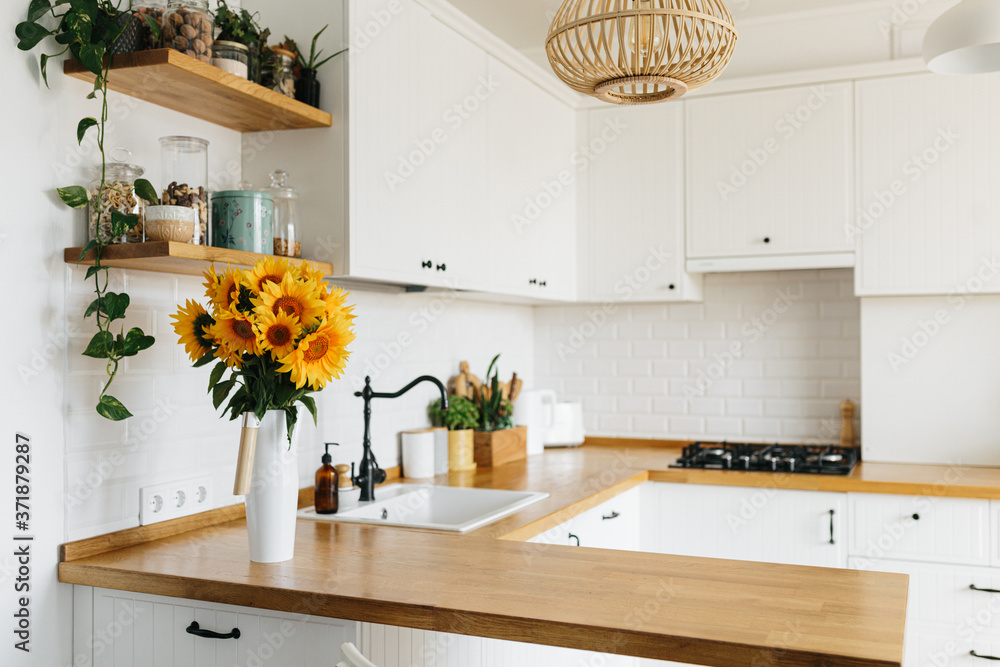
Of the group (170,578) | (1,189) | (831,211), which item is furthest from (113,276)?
(831,211)

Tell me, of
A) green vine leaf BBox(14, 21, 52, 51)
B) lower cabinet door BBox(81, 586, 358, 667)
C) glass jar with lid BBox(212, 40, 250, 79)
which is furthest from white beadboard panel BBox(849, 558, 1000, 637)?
green vine leaf BBox(14, 21, 52, 51)

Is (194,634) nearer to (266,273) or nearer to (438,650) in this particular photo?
(438,650)

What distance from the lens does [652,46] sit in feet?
5.76

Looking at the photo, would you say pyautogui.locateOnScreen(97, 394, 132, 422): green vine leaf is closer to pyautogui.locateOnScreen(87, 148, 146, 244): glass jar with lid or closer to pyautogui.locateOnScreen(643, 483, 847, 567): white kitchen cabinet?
pyautogui.locateOnScreen(87, 148, 146, 244): glass jar with lid

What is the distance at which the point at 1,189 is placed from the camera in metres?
1.73

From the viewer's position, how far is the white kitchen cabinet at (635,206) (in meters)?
3.67

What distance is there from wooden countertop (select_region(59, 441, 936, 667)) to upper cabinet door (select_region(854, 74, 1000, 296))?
194cm

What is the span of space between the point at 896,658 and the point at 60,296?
171 cm

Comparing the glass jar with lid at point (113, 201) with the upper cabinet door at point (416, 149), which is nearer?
the glass jar with lid at point (113, 201)

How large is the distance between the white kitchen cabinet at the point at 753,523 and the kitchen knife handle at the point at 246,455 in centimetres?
188

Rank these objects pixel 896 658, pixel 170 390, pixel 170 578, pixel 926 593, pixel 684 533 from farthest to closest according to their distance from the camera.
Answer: pixel 684 533, pixel 926 593, pixel 170 390, pixel 170 578, pixel 896 658

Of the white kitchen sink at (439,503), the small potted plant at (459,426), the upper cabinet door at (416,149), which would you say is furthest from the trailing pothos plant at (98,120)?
the small potted plant at (459,426)

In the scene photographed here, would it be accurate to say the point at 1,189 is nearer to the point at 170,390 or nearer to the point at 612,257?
the point at 170,390

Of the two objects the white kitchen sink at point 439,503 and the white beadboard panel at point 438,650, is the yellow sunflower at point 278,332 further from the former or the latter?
the white kitchen sink at point 439,503
